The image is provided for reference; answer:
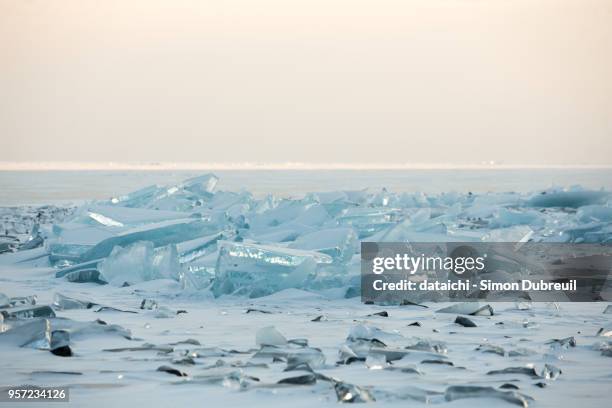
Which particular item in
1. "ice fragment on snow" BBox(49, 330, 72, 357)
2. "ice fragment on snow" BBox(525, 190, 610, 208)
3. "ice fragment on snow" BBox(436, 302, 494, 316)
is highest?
"ice fragment on snow" BBox(525, 190, 610, 208)

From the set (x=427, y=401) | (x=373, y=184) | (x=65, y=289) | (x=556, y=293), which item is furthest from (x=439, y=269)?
(x=373, y=184)

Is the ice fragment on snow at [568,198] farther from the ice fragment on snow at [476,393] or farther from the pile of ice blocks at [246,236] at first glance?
the ice fragment on snow at [476,393]

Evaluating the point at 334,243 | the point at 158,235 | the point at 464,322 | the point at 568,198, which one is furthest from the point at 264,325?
the point at 568,198

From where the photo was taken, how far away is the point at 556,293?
4.29 metres

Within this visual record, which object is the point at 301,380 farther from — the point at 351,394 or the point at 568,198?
the point at 568,198

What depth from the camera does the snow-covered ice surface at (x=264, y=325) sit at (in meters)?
2.46

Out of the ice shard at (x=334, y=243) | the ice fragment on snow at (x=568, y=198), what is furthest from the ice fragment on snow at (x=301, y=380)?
the ice fragment on snow at (x=568, y=198)

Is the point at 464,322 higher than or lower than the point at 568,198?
lower

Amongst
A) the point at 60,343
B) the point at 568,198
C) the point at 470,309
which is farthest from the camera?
the point at 568,198

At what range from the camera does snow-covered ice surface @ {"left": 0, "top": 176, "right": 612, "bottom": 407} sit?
8.07ft

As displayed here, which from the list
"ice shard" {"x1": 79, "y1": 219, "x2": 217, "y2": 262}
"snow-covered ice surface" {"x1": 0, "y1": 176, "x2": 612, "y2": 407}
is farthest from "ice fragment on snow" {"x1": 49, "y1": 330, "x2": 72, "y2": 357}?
"ice shard" {"x1": 79, "y1": 219, "x2": 217, "y2": 262}

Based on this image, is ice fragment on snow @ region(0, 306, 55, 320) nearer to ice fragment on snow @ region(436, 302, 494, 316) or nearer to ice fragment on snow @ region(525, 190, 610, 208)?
ice fragment on snow @ region(436, 302, 494, 316)

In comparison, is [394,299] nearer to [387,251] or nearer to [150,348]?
[387,251]

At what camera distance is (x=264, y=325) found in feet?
11.4
